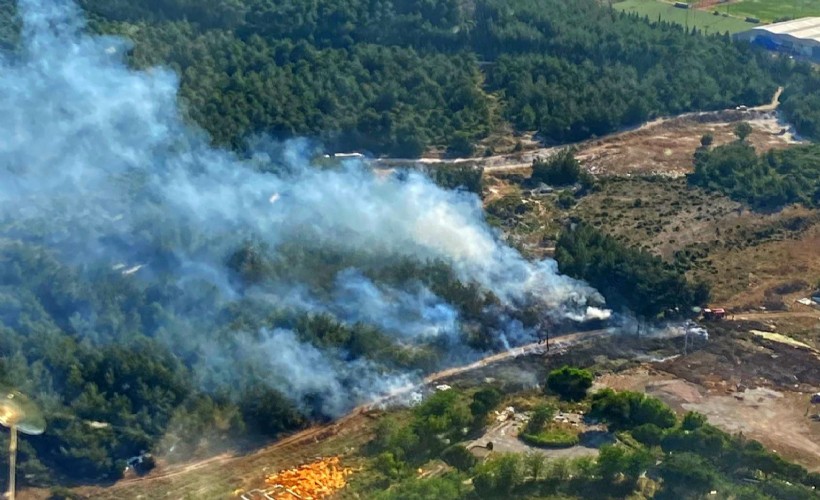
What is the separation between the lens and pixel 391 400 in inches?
1366

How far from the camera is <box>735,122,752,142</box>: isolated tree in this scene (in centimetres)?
5672

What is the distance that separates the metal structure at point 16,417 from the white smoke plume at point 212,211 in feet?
17.9

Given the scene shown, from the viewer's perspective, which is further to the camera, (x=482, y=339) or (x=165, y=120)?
(x=165, y=120)

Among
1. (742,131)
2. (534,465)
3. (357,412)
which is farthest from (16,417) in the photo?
(742,131)

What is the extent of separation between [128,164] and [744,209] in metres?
25.0

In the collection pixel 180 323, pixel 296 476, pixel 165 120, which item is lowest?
pixel 296 476

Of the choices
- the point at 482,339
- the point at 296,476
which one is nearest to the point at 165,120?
the point at 482,339

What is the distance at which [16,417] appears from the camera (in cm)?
2784

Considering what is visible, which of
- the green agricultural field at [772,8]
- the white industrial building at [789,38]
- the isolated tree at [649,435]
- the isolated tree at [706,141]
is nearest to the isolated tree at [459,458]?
the isolated tree at [649,435]

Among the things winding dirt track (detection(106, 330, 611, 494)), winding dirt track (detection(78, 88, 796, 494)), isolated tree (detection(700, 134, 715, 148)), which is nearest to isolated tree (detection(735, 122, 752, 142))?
isolated tree (detection(700, 134, 715, 148))

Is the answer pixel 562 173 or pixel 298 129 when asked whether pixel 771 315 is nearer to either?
pixel 562 173

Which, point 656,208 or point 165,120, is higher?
point 165,120

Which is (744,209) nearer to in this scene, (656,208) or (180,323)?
(656,208)

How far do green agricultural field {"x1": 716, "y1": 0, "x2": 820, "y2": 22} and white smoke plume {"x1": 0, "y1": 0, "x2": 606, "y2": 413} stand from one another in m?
41.1
